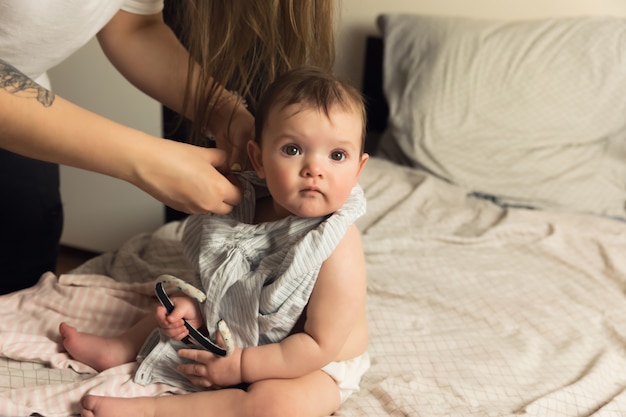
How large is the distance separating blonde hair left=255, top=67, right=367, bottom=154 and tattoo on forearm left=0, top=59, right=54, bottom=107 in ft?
0.96

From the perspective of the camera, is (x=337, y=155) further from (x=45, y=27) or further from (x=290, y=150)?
(x=45, y=27)

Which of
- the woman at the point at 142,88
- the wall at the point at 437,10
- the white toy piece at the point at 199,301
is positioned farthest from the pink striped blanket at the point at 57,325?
the wall at the point at 437,10

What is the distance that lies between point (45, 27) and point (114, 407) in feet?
1.96

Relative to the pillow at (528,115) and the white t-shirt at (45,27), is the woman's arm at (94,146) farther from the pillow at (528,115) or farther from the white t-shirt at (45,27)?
the pillow at (528,115)

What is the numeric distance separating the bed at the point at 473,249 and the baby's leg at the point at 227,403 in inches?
2.2

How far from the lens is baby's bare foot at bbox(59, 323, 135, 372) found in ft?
3.46

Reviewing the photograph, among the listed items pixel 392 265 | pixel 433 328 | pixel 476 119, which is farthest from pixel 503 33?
pixel 433 328

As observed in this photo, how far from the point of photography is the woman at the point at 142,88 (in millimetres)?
894

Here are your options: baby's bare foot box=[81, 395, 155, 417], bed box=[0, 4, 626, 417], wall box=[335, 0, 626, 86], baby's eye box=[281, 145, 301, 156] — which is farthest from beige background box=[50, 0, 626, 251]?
baby's bare foot box=[81, 395, 155, 417]

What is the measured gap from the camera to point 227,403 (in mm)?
934

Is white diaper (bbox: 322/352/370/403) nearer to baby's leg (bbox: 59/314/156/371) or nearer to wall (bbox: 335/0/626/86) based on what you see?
baby's leg (bbox: 59/314/156/371)

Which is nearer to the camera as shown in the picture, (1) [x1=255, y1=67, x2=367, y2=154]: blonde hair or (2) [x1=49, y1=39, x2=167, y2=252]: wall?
(1) [x1=255, y1=67, x2=367, y2=154]: blonde hair

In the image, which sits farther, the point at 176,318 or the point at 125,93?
the point at 125,93

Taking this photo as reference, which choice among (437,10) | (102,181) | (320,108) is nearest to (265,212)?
(320,108)
